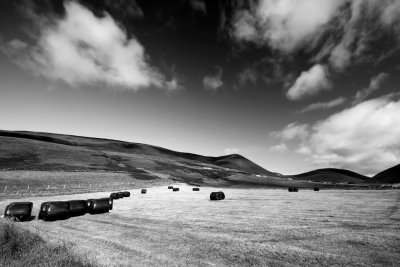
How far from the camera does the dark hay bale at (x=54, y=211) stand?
24.4 meters

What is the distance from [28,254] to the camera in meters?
11.0

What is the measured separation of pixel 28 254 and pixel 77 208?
1772 cm

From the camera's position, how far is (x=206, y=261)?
1258 cm

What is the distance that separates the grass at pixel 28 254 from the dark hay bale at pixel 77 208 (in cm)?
1431

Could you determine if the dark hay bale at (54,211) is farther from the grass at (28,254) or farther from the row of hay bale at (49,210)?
the grass at (28,254)

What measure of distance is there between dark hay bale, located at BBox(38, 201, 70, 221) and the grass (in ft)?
39.9

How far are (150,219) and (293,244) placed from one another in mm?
13938

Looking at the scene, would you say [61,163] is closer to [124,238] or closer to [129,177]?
[129,177]

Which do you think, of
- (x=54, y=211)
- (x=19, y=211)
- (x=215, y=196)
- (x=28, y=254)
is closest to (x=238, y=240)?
(x=28, y=254)

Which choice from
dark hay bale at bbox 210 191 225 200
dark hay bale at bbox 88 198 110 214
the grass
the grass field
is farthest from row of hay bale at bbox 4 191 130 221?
dark hay bale at bbox 210 191 225 200

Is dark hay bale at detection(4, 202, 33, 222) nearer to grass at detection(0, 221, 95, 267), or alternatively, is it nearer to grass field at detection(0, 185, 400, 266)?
grass field at detection(0, 185, 400, 266)

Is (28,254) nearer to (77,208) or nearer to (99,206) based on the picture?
(77,208)

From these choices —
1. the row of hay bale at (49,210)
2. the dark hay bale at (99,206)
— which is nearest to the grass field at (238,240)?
the row of hay bale at (49,210)

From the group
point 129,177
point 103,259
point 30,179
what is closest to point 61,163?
point 129,177
